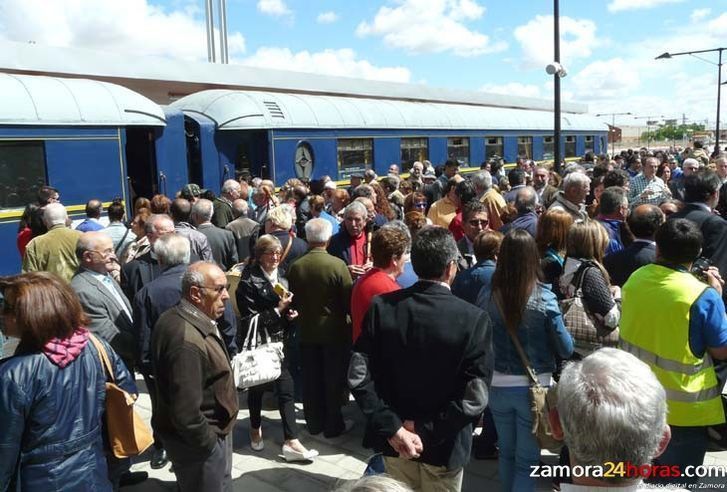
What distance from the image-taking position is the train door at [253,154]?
12289 millimetres

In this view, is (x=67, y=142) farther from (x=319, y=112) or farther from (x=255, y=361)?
(x=255, y=361)

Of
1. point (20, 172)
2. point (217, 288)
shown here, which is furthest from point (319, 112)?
point (217, 288)

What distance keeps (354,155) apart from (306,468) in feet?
34.3

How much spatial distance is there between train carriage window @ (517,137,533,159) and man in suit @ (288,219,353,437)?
674 inches

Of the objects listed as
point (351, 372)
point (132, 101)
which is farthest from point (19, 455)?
point (132, 101)

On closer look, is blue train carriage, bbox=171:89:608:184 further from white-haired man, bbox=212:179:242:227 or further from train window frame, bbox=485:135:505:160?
white-haired man, bbox=212:179:242:227

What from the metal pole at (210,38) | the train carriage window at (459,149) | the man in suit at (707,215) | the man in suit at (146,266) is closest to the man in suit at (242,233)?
the man in suit at (146,266)

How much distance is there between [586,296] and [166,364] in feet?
8.07

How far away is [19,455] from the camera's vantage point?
2.58 m

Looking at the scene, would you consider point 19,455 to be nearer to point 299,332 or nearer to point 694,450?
point 299,332

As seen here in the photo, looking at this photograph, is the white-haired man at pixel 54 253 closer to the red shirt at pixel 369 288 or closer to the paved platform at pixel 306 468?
the paved platform at pixel 306 468

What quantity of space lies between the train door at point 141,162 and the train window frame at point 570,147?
17.1 metres

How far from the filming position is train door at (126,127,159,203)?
1079 cm

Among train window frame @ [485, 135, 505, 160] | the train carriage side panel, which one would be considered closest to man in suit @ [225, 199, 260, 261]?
the train carriage side panel
